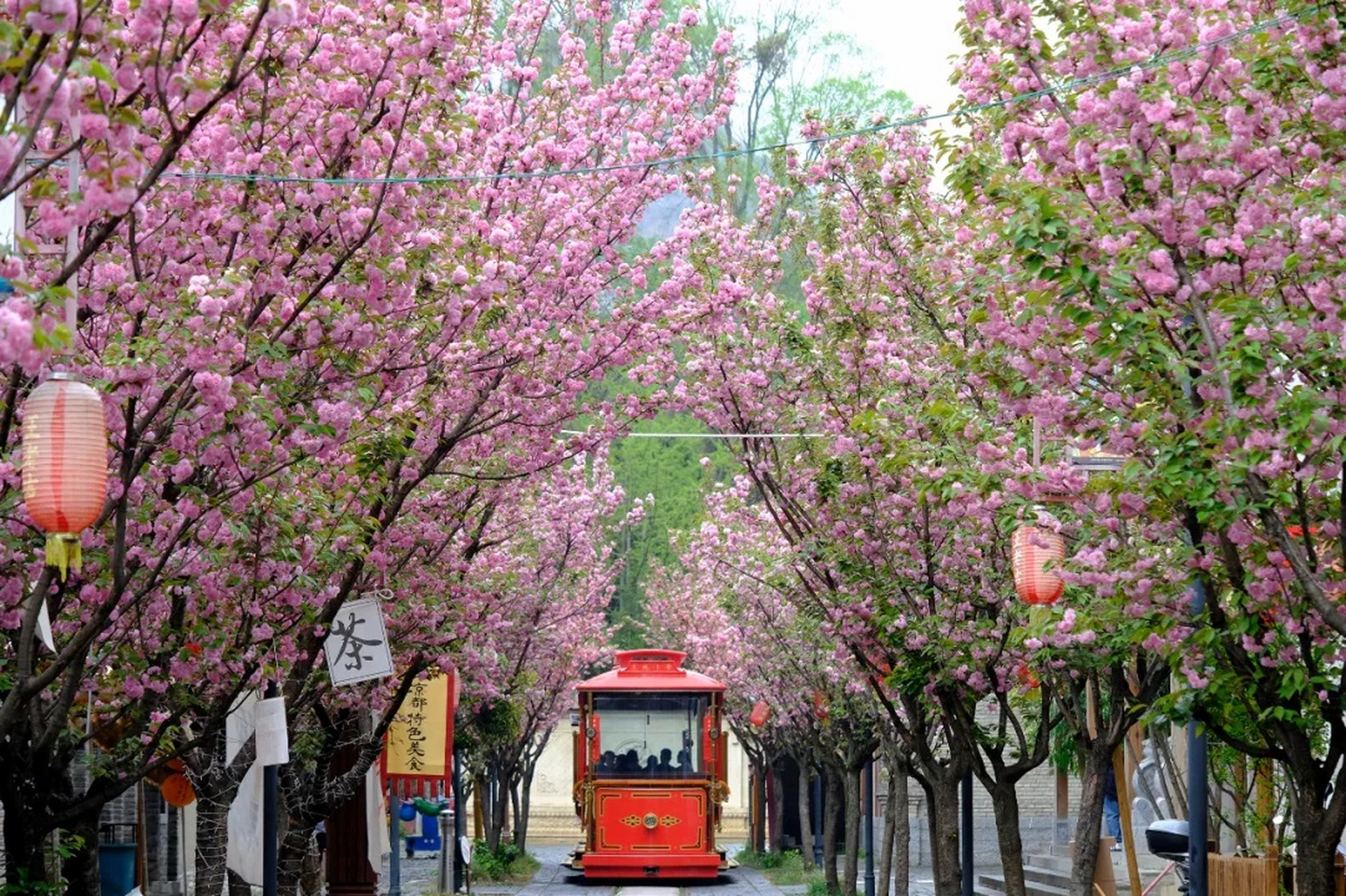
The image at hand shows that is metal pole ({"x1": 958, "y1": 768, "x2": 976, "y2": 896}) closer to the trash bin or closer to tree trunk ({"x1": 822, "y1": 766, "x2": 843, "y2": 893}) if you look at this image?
the trash bin

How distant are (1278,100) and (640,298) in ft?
21.7

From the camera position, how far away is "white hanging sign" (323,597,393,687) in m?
14.9

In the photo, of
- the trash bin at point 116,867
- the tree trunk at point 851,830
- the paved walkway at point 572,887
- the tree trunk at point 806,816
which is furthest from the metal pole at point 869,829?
the trash bin at point 116,867

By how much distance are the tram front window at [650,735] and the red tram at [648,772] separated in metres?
0.01

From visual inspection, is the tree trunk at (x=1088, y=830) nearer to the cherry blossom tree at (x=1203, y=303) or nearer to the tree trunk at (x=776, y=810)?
the cherry blossom tree at (x=1203, y=303)

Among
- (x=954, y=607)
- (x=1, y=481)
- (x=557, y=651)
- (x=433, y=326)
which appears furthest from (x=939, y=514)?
(x=557, y=651)

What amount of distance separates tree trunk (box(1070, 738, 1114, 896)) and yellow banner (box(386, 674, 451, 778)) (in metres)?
8.80

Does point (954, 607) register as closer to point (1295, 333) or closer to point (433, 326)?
A: point (433, 326)

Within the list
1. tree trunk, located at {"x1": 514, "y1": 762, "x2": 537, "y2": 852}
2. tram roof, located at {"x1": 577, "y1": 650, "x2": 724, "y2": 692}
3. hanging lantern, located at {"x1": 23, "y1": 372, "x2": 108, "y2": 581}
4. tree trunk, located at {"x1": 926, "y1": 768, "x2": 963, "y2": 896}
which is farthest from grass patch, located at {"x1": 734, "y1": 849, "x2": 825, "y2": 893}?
hanging lantern, located at {"x1": 23, "y1": 372, "x2": 108, "y2": 581}

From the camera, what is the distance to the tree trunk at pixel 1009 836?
1591 centimetres

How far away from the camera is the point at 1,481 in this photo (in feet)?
29.8

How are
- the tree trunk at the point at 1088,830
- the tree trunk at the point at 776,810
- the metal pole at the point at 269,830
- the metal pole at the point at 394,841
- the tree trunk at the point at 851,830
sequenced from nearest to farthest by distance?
the metal pole at the point at 269,830 < the tree trunk at the point at 1088,830 < the metal pole at the point at 394,841 < the tree trunk at the point at 851,830 < the tree trunk at the point at 776,810

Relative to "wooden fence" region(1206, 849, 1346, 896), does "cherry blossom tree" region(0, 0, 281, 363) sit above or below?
above

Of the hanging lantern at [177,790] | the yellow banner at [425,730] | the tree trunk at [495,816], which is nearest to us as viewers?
the hanging lantern at [177,790]
